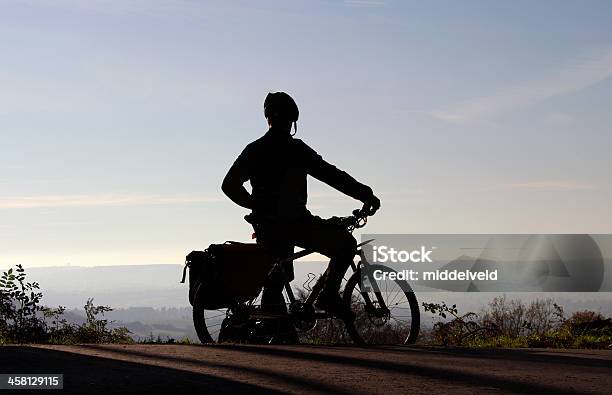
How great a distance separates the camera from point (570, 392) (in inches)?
297

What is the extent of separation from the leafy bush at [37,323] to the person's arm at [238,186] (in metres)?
3.53

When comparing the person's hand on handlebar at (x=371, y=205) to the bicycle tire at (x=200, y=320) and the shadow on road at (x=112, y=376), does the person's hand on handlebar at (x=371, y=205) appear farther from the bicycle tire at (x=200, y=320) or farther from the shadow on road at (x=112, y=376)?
the shadow on road at (x=112, y=376)

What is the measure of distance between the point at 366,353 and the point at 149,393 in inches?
125

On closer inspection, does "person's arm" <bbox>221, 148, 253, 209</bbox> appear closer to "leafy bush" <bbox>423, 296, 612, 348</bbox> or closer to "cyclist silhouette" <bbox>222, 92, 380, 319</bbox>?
"cyclist silhouette" <bbox>222, 92, 380, 319</bbox>

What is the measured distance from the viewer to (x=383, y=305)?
11430 mm

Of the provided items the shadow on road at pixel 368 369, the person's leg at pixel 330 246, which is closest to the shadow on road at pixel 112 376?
the shadow on road at pixel 368 369

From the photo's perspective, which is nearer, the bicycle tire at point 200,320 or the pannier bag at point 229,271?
the pannier bag at point 229,271

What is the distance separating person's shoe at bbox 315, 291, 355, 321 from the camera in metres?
10.9

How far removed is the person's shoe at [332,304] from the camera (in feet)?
35.9

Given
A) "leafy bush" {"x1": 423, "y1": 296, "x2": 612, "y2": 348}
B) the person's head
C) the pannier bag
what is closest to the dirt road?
the pannier bag

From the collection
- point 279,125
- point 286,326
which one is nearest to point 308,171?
point 279,125

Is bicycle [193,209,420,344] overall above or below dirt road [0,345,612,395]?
above

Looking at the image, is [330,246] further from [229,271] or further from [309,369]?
[309,369]

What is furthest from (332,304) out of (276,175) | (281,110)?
(281,110)
